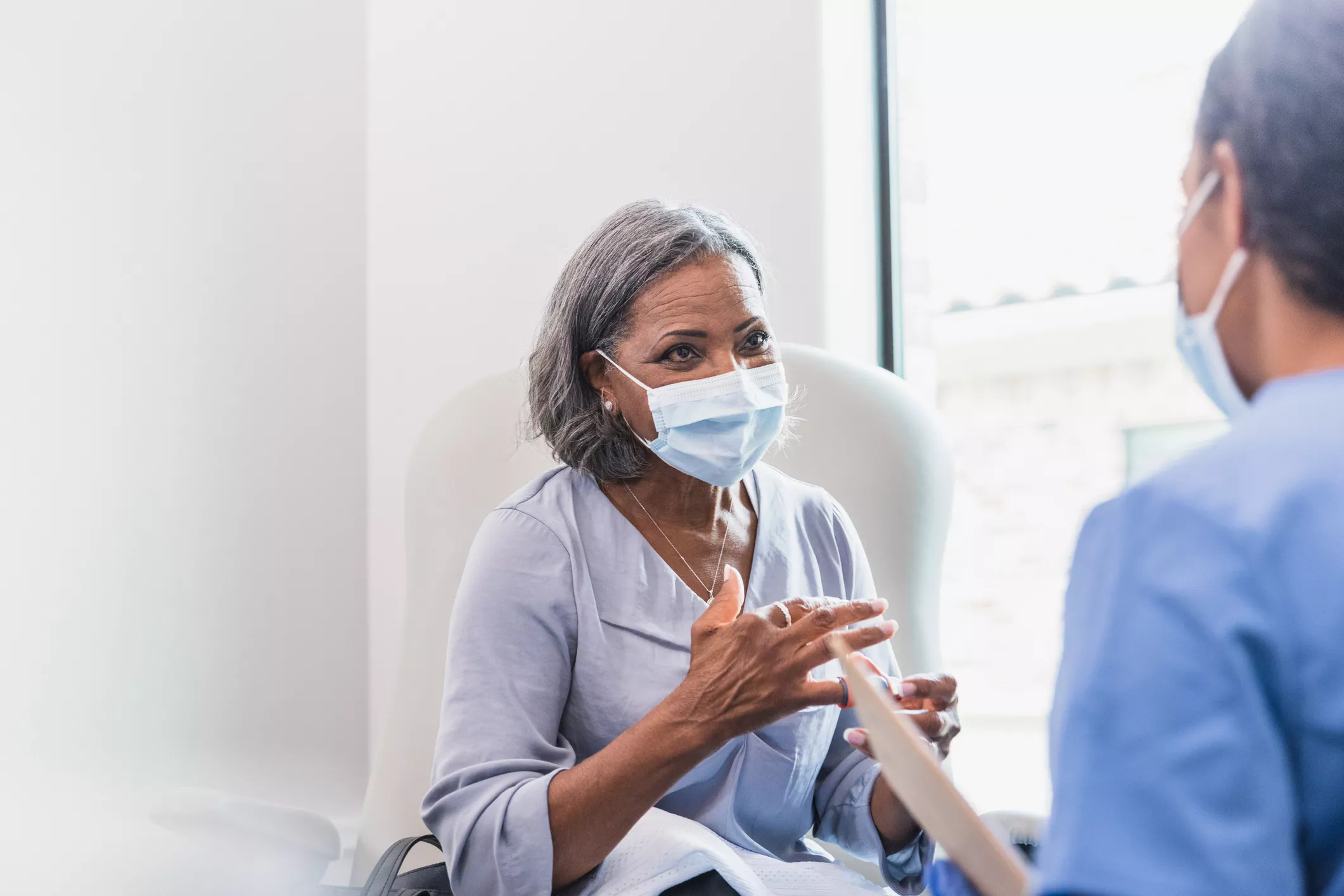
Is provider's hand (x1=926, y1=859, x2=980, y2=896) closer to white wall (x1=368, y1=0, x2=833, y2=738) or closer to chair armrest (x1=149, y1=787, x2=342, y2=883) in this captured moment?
chair armrest (x1=149, y1=787, x2=342, y2=883)

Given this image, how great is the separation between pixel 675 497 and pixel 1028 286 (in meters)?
2.13

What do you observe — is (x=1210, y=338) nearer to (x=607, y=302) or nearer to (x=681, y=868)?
(x=681, y=868)

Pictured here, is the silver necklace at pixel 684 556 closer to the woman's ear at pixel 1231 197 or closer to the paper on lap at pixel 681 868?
the paper on lap at pixel 681 868

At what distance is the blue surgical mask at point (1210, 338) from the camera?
589mm

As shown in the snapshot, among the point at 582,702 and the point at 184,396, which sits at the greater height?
the point at 184,396

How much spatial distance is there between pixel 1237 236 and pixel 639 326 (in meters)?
0.88

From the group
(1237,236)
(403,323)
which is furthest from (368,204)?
(1237,236)

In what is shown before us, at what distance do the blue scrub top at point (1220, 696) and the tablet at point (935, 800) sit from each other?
7 cm

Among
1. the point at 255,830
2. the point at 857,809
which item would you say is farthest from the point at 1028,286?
the point at 255,830

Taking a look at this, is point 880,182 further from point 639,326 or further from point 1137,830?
point 1137,830

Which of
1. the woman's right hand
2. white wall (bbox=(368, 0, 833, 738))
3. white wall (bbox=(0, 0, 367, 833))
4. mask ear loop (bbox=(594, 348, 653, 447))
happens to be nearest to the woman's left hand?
the woman's right hand

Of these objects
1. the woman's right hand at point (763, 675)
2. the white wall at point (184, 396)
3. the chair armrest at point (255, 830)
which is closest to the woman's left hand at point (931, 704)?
the woman's right hand at point (763, 675)

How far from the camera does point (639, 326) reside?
1.39 meters

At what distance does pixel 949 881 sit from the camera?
0.61 metres
